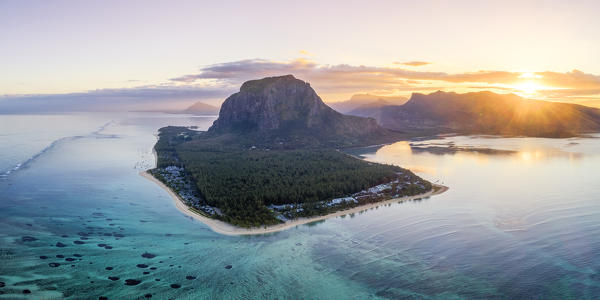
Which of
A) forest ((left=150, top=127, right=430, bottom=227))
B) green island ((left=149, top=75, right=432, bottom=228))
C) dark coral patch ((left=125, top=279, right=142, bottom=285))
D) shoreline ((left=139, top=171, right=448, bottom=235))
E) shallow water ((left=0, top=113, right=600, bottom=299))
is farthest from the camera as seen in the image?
forest ((left=150, top=127, right=430, bottom=227))

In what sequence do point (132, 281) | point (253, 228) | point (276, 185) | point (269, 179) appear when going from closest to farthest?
point (132, 281) < point (253, 228) < point (276, 185) < point (269, 179)

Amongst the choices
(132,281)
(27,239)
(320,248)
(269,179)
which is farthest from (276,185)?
(27,239)

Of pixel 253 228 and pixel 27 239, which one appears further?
pixel 253 228

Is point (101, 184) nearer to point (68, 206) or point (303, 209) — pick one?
point (68, 206)

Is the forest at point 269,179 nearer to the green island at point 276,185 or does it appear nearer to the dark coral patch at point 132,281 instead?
the green island at point 276,185

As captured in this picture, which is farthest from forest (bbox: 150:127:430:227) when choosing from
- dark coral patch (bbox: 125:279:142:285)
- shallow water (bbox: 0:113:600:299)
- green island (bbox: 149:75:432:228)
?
dark coral patch (bbox: 125:279:142:285)

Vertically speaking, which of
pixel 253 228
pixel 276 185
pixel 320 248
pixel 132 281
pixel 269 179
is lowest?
pixel 320 248

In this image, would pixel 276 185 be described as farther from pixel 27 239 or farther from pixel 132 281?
pixel 27 239

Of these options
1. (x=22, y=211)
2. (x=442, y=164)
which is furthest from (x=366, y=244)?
(x=442, y=164)

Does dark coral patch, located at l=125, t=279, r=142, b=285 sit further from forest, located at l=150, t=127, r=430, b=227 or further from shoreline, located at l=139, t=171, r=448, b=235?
forest, located at l=150, t=127, r=430, b=227
